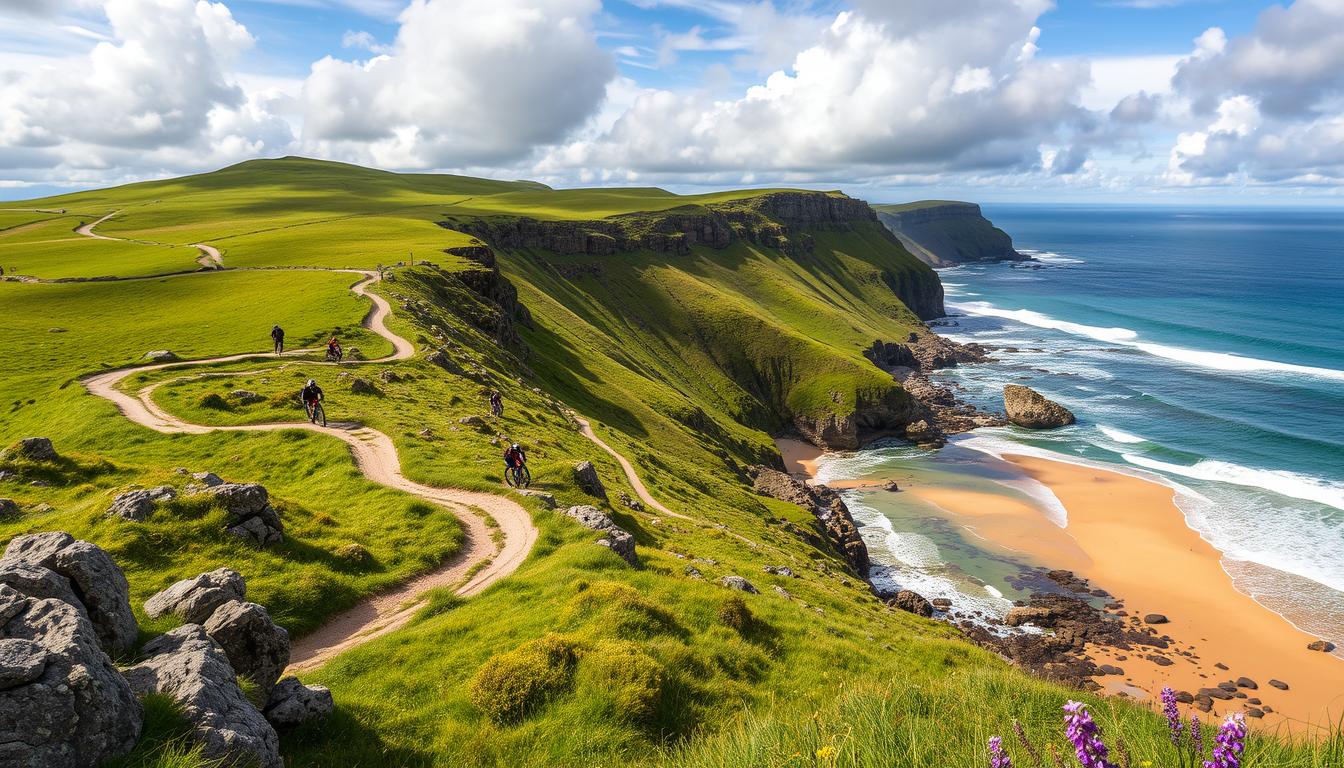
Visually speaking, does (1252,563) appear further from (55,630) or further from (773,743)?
(55,630)

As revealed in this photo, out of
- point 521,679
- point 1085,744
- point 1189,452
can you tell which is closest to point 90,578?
point 521,679

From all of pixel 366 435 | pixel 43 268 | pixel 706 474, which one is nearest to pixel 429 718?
pixel 366 435

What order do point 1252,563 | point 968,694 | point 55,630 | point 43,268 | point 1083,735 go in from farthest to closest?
point 43,268 < point 1252,563 < point 968,694 < point 55,630 < point 1083,735

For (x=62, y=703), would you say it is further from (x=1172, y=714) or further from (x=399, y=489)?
(x=399, y=489)

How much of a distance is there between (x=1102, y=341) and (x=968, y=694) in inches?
7887

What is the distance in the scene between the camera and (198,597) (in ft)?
44.9

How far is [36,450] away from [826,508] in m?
68.5

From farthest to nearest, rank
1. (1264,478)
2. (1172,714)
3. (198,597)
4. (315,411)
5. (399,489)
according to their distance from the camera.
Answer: (1264,478)
(315,411)
(399,489)
(198,597)
(1172,714)

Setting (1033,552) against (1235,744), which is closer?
(1235,744)

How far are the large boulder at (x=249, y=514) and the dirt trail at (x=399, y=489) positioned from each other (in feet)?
13.6

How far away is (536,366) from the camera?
279ft

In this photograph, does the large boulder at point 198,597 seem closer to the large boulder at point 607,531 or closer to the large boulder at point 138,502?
the large boulder at point 138,502

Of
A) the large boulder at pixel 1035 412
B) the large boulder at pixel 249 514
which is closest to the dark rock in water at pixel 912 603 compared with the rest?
the large boulder at pixel 249 514

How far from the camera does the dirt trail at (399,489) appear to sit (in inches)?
694
